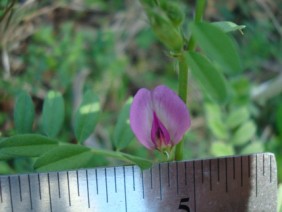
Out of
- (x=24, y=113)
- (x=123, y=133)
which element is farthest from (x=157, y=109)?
(x=24, y=113)

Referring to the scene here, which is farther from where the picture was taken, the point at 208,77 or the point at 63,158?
the point at 63,158

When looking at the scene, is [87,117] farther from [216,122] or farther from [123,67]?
[123,67]

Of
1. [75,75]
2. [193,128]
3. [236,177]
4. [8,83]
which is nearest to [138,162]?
[236,177]

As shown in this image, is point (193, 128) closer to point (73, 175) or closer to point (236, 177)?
point (236, 177)

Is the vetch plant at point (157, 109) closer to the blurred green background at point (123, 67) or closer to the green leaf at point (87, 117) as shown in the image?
the green leaf at point (87, 117)

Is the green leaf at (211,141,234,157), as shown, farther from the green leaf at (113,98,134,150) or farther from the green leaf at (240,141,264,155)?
the green leaf at (113,98,134,150)

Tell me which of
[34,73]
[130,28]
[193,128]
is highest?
[130,28]

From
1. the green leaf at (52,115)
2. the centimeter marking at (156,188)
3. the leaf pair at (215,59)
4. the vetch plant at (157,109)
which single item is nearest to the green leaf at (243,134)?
the centimeter marking at (156,188)
